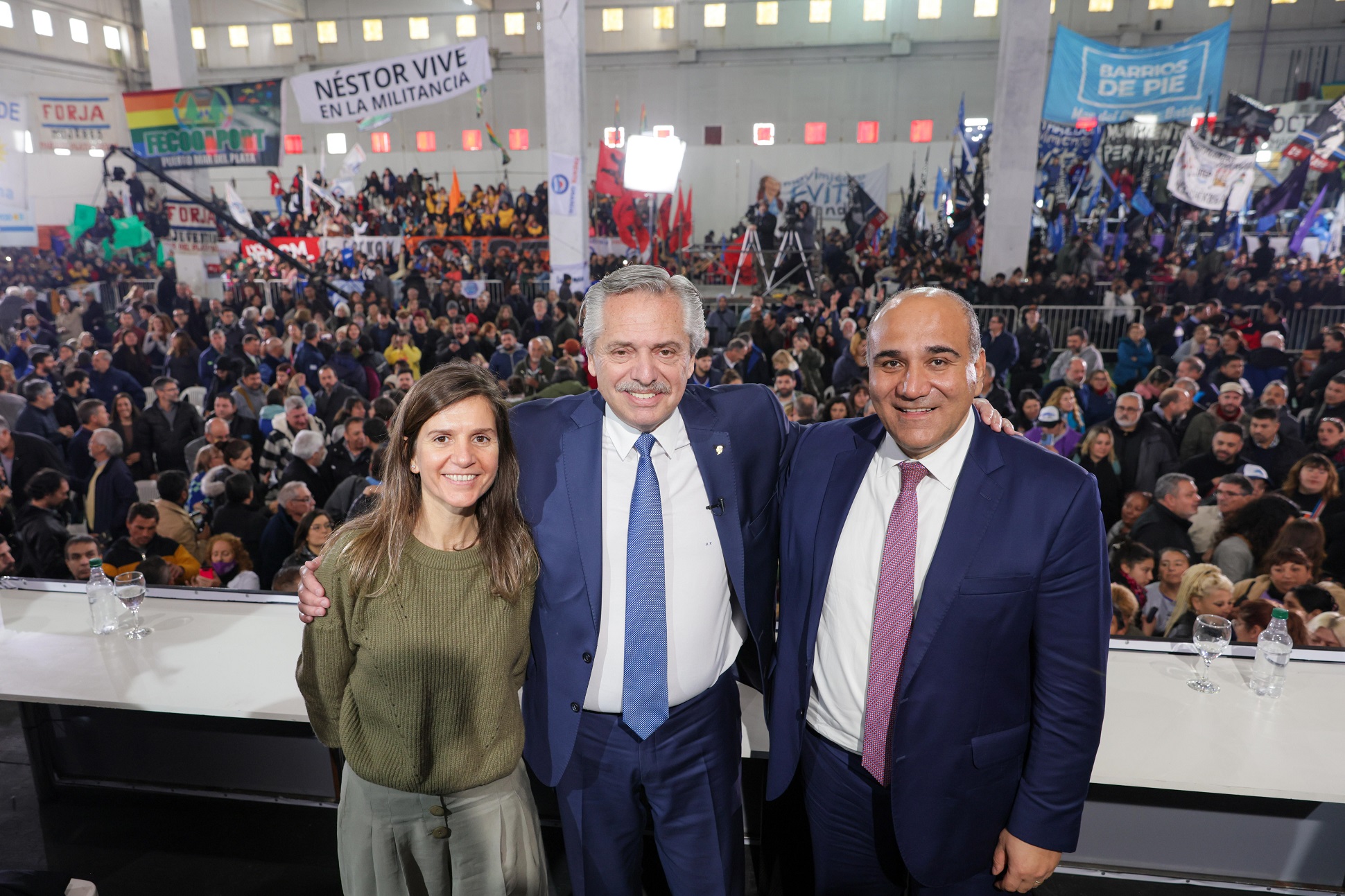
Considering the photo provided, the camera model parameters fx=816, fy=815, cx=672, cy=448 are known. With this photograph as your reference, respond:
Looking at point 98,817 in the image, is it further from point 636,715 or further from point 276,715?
point 636,715

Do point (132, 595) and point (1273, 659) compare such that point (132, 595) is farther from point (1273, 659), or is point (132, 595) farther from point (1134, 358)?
point (1134, 358)

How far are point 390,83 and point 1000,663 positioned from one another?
9426mm

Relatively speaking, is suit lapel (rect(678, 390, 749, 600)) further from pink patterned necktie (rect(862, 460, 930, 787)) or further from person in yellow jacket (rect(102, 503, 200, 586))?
person in yellow jacket (rect(102, 503, 200, 586))

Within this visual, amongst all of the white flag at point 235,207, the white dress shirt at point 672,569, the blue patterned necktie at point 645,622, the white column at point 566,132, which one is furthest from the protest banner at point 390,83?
the blue patterned necktie at point 645,622

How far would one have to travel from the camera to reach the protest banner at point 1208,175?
36.8 feet

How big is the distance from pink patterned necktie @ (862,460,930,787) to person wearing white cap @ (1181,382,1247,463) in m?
5.62

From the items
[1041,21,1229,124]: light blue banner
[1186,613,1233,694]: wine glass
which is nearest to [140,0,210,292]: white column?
[1041,21,1229,124]: light blue banner

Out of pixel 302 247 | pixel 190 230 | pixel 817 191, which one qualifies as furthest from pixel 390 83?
pixel 817 191

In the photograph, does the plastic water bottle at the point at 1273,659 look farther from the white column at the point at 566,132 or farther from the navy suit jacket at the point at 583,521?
the white column at the point at 566,132

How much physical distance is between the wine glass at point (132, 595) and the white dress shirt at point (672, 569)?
193 cm

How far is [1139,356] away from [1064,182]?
10.6m

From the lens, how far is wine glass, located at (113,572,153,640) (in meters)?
2.91

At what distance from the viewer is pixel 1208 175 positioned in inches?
448

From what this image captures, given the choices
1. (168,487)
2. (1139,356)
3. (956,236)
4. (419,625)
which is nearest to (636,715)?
(419,625)
